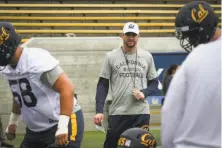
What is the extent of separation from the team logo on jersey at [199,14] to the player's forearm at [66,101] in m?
1.36

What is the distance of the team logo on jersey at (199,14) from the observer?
2561 millimetres

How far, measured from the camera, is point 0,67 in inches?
160

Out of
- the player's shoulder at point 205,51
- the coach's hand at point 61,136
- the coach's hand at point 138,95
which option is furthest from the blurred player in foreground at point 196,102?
the coach's hand at point 138,95

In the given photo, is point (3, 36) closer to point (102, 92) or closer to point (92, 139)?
point (102, 92)

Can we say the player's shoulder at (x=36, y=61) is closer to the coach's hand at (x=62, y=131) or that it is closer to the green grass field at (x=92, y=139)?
the coach's hand at (x=62, y=131)

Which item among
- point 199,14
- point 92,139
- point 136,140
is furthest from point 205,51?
point 92,139

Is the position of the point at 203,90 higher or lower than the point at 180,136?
higher

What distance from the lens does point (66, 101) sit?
369 centimetres

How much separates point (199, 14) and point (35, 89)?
5.20 ft

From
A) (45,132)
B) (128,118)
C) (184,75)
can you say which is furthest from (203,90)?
(128,118)

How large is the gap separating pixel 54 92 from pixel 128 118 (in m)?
1.56

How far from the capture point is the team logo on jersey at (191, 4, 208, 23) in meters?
2.56

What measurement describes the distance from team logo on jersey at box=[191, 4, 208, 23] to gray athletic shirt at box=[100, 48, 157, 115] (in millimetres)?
2773

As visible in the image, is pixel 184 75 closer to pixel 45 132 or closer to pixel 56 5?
pixel 45 132
